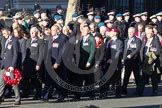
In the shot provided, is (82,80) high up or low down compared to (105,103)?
up

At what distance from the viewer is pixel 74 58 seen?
578 inches

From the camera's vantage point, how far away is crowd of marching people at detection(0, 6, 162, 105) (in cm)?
1421

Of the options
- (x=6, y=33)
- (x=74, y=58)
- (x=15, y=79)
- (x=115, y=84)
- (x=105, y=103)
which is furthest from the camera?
(x=115, y=84)

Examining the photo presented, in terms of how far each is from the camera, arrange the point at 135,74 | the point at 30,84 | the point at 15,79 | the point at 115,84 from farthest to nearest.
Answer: the point at 135,74 → the point at 115,84 → the point at 30,84 → the point at 15,79

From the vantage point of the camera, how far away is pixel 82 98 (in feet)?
49.9

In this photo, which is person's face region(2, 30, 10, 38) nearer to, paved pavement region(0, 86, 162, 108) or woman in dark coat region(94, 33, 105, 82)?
paved pavement region(0, 86, 162, 108)

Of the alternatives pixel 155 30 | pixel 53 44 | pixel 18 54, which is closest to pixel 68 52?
pixel 53 44

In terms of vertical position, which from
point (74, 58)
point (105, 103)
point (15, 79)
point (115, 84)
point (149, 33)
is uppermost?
point (149, 33)

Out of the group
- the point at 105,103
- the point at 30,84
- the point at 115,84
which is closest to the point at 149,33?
the point at 115,84

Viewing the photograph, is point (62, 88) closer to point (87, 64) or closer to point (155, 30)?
point (87, 64)

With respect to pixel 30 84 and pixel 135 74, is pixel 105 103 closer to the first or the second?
pixel 135 74

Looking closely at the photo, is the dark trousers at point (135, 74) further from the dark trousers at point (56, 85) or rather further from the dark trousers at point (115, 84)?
the dark trousers at point (56, 85)

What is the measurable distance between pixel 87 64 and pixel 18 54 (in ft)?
6.21

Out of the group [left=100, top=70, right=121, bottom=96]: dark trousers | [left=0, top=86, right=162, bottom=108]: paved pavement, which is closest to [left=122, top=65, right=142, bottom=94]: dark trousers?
[left=100, top=70, right=121, bottom=96]: dark trousers
